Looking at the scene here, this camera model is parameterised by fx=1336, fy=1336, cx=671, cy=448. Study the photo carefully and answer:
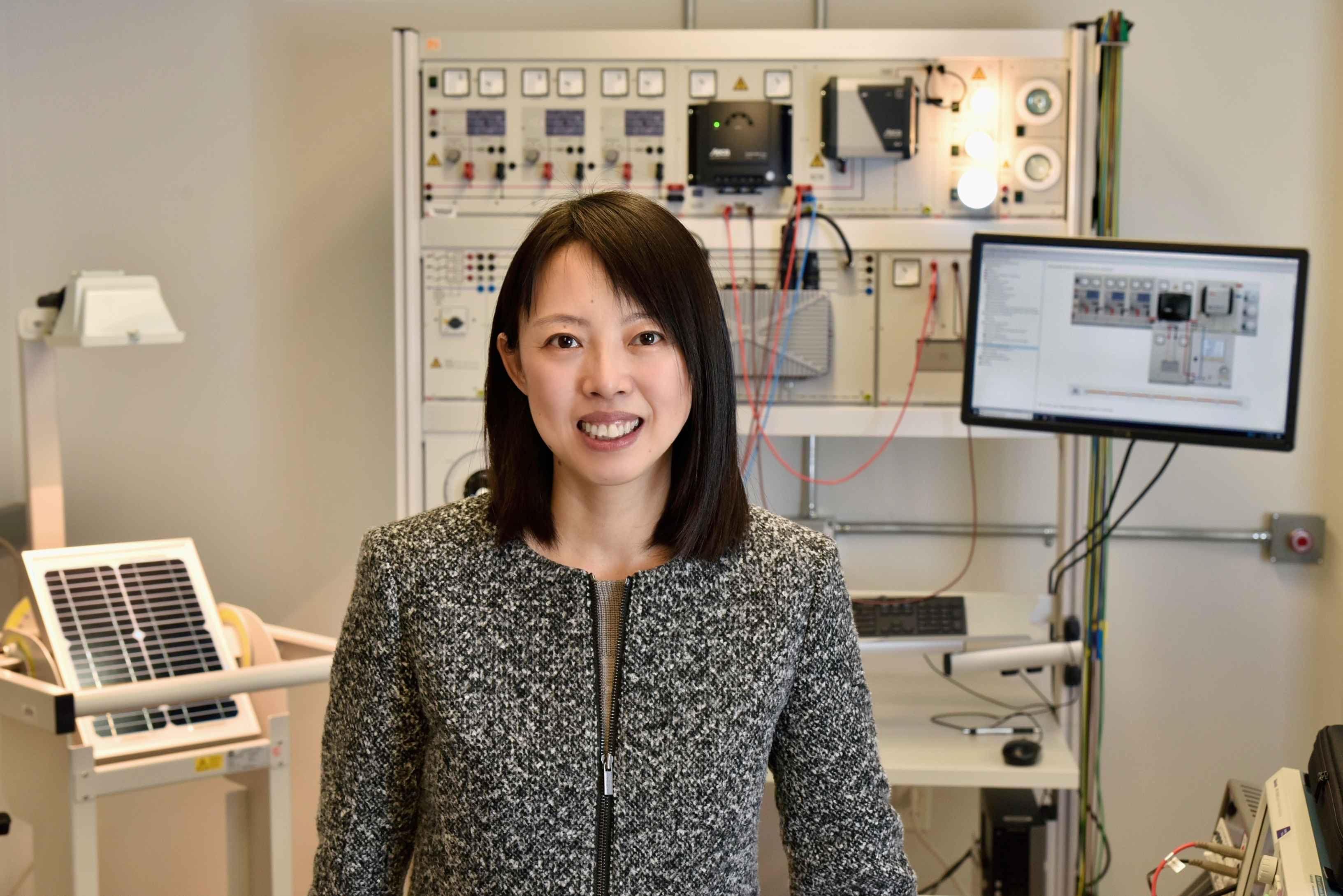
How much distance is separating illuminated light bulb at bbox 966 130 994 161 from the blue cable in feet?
1.06

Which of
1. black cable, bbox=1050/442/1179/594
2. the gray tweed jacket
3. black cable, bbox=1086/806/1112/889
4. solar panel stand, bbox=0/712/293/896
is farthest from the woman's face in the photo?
black cable, bbox=1086/806/1112/889

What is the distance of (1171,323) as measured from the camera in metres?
2.38

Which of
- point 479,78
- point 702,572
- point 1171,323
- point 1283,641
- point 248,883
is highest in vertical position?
point 479,78

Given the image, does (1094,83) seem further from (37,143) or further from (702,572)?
(37,143)

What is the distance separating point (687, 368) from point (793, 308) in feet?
5.23

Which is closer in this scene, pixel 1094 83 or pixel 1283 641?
pixel 1094 83

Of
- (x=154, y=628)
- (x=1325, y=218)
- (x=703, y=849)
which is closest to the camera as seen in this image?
(x=703, y=849)

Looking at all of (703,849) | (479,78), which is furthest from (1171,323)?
(703,849)

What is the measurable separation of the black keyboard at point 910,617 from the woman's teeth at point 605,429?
157 centimetres

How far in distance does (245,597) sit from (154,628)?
2.74 ft

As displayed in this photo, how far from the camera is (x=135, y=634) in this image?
229 centimetres

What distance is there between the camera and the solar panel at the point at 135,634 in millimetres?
2227

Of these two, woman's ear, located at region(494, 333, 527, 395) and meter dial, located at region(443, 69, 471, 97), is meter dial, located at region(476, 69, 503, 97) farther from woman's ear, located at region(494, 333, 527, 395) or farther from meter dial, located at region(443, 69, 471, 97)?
woman's ear, located at region(494, 333, 527, 395)

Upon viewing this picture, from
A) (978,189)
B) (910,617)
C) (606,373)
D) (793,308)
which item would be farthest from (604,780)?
(978,189)
